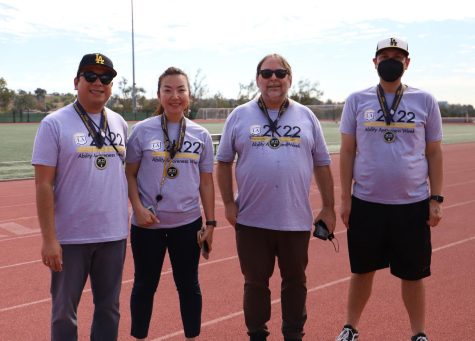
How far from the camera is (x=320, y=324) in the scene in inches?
166

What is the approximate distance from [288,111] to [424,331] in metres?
1.89

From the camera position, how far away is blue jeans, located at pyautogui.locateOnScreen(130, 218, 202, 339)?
11.4ft

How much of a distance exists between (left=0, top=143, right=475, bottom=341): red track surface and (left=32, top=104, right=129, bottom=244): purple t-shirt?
50.8 inches

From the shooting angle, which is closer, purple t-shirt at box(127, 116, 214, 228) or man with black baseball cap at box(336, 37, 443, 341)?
purple t-shirt at box(127, 116, 214, 228)

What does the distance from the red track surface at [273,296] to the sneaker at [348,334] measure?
16 centimetres

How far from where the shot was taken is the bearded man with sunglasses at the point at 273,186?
11.3 feet

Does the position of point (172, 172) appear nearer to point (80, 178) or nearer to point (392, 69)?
point (80, 178)

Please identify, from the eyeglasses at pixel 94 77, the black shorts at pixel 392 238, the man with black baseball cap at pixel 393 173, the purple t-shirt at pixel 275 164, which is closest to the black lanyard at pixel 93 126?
the eyeglasses at pixel 94 77

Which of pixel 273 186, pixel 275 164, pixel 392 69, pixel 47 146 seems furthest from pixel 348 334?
pixel 47 146

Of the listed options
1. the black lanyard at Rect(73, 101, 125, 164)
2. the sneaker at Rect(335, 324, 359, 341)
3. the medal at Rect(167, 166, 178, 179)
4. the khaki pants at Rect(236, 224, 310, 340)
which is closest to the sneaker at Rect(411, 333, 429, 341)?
the sneaker at Rect(335, 324, 359, 341)

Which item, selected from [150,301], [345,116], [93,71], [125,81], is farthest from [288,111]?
[125,81]

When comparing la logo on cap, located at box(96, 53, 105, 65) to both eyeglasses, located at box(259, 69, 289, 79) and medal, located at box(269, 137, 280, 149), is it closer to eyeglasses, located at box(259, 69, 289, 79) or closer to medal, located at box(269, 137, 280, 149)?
eyeglasses, located at box(259, 69, 289, 79)

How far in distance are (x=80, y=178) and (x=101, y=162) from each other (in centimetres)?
15

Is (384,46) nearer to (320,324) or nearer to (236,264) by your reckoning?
(320,324)
